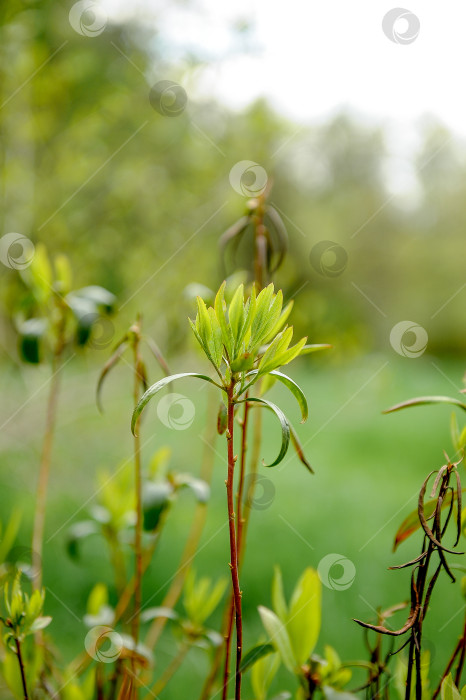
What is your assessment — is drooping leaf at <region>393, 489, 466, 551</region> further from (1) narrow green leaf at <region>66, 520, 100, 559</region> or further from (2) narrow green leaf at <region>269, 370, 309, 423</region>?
(1) narrow green leaf at <region>66, 520, 100, 559</region>

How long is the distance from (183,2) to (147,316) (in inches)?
42.8

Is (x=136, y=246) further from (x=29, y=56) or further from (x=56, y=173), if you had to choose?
(x=29, y=56)

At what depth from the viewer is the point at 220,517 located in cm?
247

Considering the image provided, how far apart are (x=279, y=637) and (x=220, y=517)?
2.01 metres

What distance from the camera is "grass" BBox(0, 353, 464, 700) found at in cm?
153

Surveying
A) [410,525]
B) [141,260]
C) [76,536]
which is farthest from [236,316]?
[141,260]

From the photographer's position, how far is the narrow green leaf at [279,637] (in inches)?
19.5

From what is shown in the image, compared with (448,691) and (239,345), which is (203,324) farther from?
(448,691)

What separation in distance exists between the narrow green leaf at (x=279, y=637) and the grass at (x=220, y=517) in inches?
18.4

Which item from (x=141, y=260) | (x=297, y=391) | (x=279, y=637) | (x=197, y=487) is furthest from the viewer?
(x=141, y=260)

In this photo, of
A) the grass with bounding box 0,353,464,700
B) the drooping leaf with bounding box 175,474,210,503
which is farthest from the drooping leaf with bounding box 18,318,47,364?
the grass with bounding box 0,353,464,700

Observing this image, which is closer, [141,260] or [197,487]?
[197,487]

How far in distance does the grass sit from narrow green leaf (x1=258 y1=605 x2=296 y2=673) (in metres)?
0.47

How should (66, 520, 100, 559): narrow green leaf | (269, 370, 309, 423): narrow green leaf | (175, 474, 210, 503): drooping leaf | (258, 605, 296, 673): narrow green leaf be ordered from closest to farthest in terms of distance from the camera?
(269, 370, 309, 423): narrow green leaf → (258, 605, 296, 673): narrow green leaf → (175, 474, 210, 503): drooping leaf → (66, 520, 100, 559): narrow green leaf
